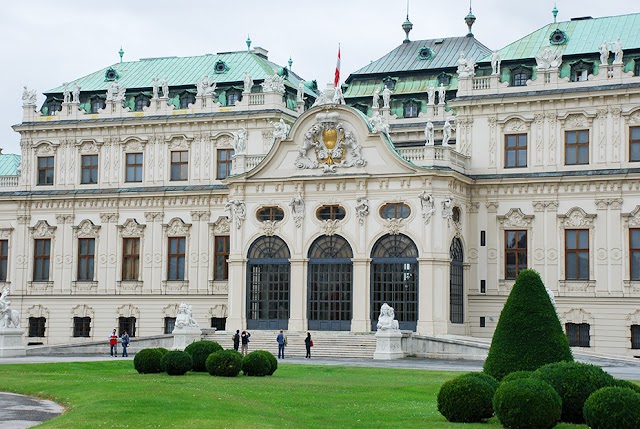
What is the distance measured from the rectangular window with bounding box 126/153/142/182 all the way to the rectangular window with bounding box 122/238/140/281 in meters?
3.88

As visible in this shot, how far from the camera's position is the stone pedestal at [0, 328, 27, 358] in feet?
186

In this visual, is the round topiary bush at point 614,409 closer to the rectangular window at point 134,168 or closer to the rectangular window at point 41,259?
the rectangular window at point 134,168

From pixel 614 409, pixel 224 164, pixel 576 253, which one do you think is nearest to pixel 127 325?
pixel 224 164

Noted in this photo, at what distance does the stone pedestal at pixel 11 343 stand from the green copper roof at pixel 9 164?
2031cm

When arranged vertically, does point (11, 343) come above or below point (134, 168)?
below

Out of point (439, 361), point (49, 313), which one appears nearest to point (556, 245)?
point (439, 361)

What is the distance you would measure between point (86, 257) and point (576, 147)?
1228 inches

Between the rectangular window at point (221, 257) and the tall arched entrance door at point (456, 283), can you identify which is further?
the rectangular window at point (221, 257)

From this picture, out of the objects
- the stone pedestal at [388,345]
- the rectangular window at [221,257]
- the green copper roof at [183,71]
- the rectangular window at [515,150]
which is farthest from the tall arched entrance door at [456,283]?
the green copper roof at [183,71]

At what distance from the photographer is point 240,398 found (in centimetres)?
3016

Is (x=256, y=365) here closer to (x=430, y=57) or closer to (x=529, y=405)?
(x=529, y=405)

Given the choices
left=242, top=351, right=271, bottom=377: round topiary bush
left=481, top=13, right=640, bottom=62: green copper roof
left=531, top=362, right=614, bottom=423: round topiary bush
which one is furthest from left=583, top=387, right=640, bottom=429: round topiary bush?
left=481, top=13, right=640, bottom=62: green copper roof

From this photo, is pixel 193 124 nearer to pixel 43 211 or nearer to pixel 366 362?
pixel 43 211

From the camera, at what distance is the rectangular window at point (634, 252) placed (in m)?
58.1
